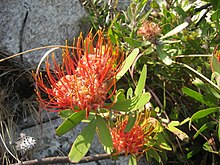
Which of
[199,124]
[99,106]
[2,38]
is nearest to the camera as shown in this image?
[99,106]

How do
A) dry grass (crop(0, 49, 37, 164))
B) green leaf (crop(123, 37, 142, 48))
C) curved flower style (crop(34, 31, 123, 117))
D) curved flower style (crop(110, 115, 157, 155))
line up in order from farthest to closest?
1. dry grass (crop(0, 49, 37, 164))
2. green leaf (crop(123, 37, 142, 48))
3. curved flower style (crop(110, 115, 157, 155))
4. curved flower style (crop(34, 31, 123, 117))

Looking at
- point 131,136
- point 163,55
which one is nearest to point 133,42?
point 163,55

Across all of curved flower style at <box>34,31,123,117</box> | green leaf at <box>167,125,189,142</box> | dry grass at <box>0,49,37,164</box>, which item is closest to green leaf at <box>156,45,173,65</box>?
green leaf at <box>167,125,189,142</box>

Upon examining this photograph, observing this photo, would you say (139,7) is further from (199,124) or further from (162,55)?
(199,124)

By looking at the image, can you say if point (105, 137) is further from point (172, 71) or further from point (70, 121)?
point (172, 71)

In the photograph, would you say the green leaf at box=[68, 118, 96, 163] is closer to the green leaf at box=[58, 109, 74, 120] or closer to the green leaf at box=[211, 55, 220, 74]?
the green leaf at box=[58, 109, 74, 120]

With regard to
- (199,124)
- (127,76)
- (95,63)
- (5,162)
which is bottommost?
(5,162)

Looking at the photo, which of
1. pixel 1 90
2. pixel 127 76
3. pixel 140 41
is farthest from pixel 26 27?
pixel 140 41
